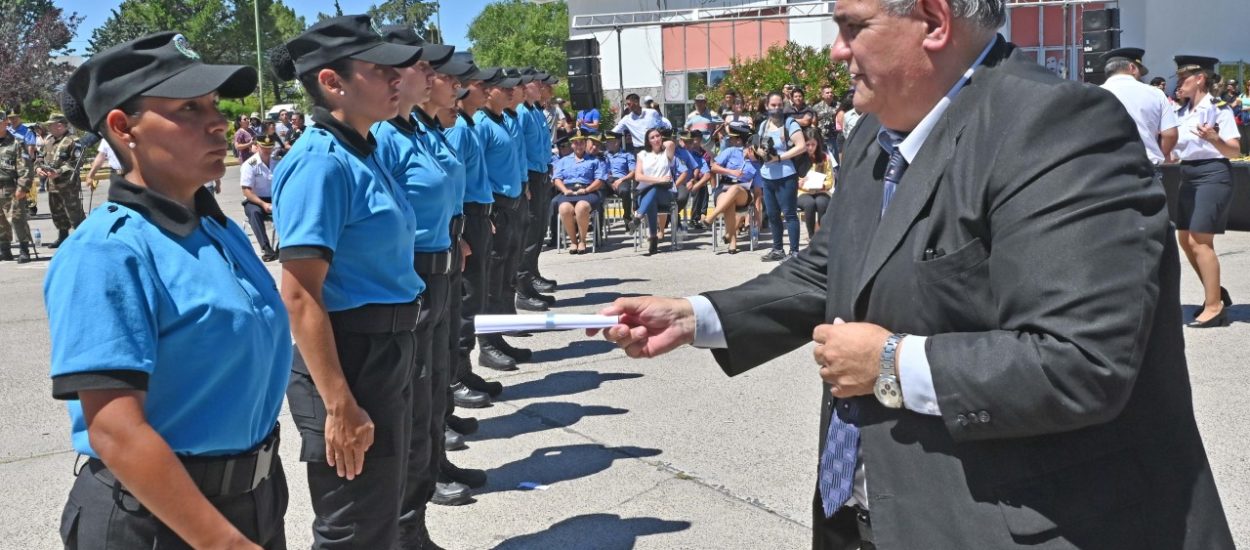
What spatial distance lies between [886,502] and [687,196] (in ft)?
45.6

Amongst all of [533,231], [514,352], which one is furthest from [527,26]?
[514,352]

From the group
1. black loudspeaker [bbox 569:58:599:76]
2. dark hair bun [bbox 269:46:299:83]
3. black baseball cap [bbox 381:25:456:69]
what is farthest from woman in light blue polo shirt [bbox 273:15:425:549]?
black loudspeaker [bbox 569:58:599:76]

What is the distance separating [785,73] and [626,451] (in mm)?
25279

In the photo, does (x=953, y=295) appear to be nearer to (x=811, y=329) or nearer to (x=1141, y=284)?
(x=1141, y=284)

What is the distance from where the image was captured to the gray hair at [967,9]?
2.07 metres

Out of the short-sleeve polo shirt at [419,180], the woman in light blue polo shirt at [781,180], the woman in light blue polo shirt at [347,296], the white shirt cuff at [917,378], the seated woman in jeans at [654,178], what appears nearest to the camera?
the white shirt cuff at [917,378]

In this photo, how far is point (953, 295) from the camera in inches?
78.7

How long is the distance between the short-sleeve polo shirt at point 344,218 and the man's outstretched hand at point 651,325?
114cm

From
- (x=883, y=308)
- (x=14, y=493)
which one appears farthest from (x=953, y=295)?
(x=14, y=493)

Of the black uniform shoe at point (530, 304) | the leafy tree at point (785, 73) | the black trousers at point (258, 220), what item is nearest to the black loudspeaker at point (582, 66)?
the black trousers at point (258, 220)

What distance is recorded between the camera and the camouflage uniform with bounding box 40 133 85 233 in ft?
53.3

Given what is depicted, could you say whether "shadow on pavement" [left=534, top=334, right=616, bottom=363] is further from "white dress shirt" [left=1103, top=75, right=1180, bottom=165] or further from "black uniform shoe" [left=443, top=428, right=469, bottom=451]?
"white dress shirt" [left=1103, top=75, right=1180, bottom=165]

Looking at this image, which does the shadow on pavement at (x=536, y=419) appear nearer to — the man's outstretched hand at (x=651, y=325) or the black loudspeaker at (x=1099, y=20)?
the man's outstretched hand at (x=651, y=325)

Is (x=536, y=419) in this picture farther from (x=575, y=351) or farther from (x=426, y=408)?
(x=426, y=408)
